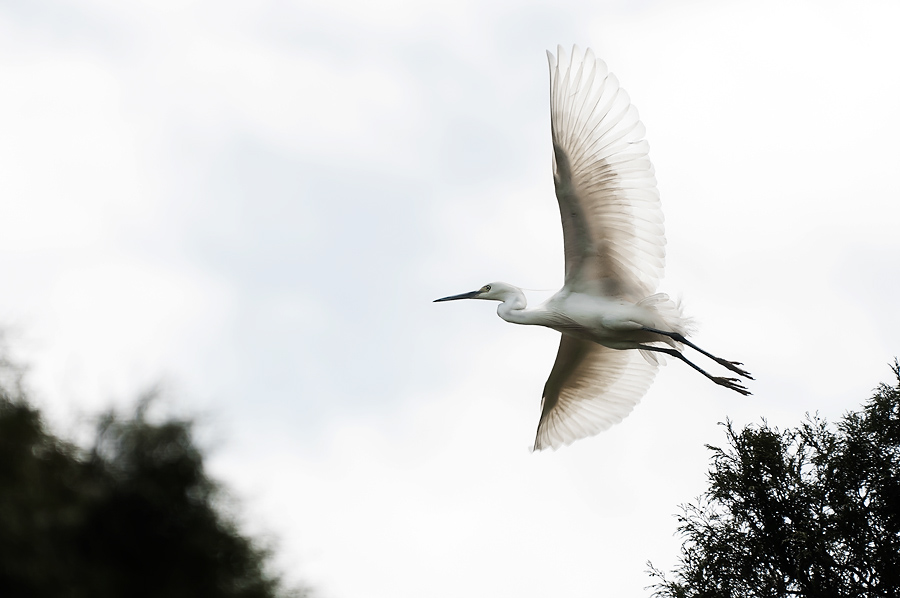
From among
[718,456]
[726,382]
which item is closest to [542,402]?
[726,382]

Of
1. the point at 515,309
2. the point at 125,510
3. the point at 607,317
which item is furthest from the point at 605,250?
the point at 125,510

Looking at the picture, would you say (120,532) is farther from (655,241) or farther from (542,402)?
(542,402)

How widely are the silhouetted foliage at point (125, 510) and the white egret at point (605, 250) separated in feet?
19.0

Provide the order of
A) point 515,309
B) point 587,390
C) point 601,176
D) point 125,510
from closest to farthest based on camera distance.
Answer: point 125,510 < point 601,176 < point 515,309 < point 587,390

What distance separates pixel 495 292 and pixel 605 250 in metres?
1.92

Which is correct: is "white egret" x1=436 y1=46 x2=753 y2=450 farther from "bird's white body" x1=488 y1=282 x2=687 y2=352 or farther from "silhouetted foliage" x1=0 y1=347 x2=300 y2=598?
"silhouetted foliage" x1=0 y1=347 x2=300 y2=598

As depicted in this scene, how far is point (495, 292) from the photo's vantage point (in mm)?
11727

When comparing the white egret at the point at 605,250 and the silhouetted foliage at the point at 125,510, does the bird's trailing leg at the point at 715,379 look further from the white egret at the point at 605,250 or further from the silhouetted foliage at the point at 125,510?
the silhouetted foliage at the point at 125,510

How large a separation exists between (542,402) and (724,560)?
12.6ft

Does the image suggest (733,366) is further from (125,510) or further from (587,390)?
(125,510)

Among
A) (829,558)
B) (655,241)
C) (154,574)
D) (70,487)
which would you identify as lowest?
(154,574)

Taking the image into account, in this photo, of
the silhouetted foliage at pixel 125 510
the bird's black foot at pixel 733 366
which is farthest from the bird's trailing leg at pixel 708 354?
the silhouetted foliage at pixel 125 510

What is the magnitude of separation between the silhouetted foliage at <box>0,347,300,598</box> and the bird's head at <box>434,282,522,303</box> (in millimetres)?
6856

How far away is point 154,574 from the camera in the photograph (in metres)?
4.40
